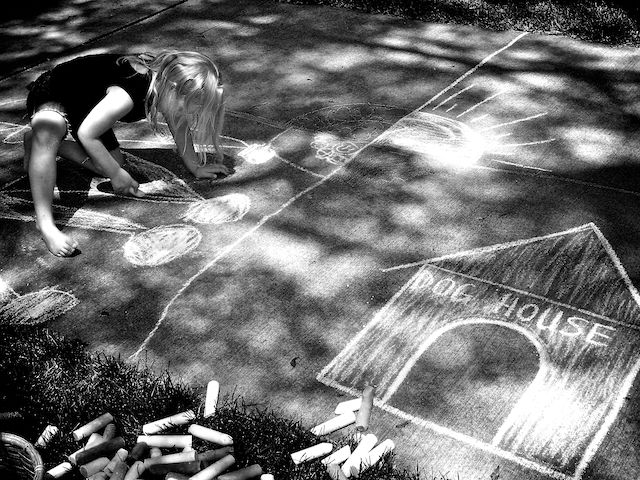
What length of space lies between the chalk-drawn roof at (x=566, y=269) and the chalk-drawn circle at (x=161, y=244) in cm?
130

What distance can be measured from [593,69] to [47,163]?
3951 millimetres

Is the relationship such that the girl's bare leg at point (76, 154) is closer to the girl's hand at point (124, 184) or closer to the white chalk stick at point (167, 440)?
the girl's hand at point (124, 184)

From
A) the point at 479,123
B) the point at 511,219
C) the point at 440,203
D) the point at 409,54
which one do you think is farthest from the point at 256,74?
the point at 511,219

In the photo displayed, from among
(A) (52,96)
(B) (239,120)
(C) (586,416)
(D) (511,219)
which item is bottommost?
(C) (586,416)

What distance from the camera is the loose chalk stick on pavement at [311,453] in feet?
7.77

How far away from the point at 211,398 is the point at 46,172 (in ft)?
5.56

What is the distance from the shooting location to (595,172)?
3.79 metres

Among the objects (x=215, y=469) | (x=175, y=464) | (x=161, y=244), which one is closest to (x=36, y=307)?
(x=161, y=244)

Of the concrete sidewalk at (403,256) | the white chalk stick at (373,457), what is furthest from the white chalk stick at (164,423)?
the white chalk stick at (373,457)

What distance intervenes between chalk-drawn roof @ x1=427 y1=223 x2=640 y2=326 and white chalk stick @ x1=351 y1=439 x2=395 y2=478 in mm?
1059

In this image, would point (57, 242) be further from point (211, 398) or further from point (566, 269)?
point (566, 269)

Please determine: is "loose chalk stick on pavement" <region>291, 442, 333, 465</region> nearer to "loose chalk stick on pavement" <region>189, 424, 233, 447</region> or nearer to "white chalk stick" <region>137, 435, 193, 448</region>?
"loose chalk stick on pavement" <region>189, 424, 233, 447</region>

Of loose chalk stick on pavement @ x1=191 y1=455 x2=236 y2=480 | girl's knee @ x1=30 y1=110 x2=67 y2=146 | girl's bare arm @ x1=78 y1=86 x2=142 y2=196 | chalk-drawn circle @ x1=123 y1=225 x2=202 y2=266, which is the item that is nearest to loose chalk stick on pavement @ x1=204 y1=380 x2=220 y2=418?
loose chalk stick on pavement @ x1=191 y1=455 x2=236 y2=480

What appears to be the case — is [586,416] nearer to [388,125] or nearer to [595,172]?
[595,172]
